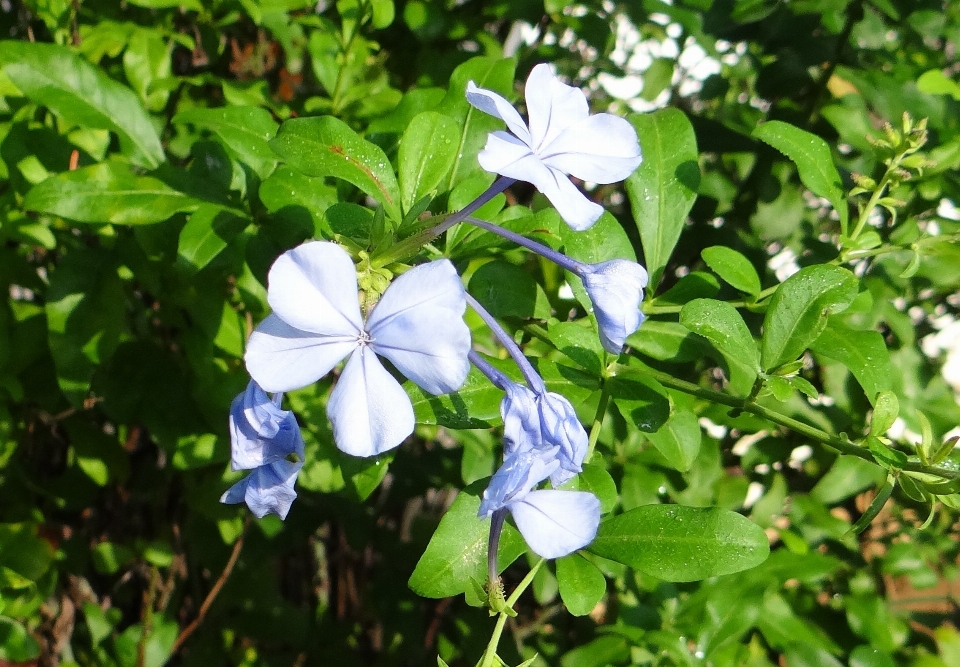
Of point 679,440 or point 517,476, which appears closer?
point 517,476

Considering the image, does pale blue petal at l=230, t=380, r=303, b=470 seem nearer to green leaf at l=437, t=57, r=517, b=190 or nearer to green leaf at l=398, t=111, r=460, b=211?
green leaf at l=398, t=111, r=460, b=211

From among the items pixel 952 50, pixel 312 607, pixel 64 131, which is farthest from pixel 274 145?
pixel 952 50

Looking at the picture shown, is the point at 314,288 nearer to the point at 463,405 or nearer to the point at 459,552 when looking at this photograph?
the point at 463,405

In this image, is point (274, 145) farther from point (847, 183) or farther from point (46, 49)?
point (847, 183)

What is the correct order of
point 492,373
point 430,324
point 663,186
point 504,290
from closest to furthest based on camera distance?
point 430,324, point 492,373, point 504,290, point 663,186

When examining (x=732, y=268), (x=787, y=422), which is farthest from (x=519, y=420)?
(x=732, y=268)

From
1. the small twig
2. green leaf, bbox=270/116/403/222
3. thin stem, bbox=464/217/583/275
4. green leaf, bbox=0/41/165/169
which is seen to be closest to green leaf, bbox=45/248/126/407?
green leaf, bbox=0/41/165/169

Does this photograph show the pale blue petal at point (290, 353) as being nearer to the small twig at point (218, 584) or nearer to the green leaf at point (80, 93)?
the green leaf at point (80, 93)

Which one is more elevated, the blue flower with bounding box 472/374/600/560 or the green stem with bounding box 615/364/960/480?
the blue flower with bounding box 472/374/600/560
